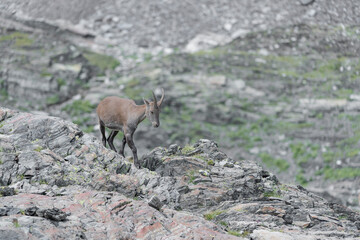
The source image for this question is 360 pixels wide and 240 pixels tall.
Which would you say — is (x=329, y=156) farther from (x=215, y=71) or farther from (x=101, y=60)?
(x=101, y=60)

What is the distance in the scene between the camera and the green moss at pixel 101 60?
→ 4525 centimetres

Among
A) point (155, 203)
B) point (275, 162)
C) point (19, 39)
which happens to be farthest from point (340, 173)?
point (19, 39)

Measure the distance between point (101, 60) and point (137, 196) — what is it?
34261 millimetres

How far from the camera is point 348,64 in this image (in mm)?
45906

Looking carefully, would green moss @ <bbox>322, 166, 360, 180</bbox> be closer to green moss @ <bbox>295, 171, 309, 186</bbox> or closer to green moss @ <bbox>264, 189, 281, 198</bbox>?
green moss @ <bbox>295, 171, 309, 186</bbox>

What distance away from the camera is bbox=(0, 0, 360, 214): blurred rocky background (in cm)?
3744

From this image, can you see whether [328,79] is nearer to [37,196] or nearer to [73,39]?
[73,39]

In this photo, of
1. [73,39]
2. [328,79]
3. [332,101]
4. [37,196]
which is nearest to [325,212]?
[37,196]

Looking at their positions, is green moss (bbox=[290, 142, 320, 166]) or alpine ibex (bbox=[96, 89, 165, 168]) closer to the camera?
alpine ibex (bbox=[96, 89, 165, 168])

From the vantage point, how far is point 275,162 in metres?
35.2

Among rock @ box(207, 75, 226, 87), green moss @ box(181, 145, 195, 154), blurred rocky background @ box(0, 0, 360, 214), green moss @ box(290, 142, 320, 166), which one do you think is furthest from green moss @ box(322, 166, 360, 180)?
green moss @ box(181, 145, 195, 154)

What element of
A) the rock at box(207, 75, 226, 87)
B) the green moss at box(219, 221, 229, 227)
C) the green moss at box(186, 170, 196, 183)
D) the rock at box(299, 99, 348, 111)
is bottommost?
the rock at box(299, 99, 348, 111)

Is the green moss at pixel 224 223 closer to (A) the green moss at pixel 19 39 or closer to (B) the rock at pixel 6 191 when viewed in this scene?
(B) the rock at pixel 6 191

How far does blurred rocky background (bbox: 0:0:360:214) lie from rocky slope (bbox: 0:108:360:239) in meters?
19.1
